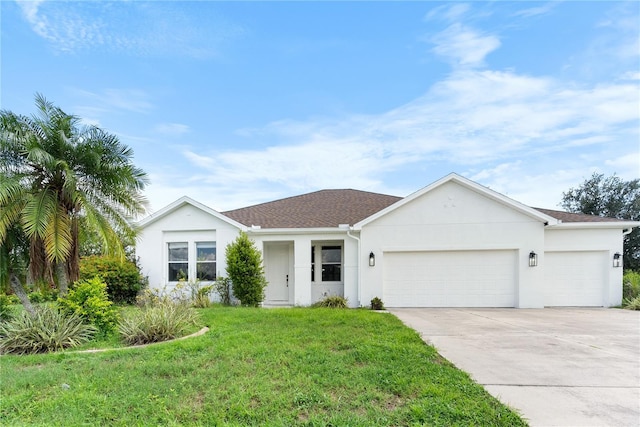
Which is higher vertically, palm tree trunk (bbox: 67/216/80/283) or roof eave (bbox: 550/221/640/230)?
roof eave (bbox: 550/221/640/230)

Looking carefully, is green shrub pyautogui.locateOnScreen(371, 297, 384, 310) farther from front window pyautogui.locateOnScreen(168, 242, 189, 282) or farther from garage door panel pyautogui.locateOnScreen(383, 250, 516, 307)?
front window pyautogui.locateOnScreen(168, 242, 189, 282)

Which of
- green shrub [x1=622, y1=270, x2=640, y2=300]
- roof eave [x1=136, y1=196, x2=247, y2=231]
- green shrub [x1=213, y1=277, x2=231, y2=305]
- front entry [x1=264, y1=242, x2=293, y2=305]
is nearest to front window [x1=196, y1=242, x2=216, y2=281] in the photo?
green shrub [x1=213, y1=277, x2=231, y2=305]

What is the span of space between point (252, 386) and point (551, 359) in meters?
4.97

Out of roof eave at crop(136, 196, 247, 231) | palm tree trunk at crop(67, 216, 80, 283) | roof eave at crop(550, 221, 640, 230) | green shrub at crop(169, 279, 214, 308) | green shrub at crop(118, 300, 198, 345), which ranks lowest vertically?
green shrub at crop(169, 279, 214, 308)

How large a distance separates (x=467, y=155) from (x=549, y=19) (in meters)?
6.27

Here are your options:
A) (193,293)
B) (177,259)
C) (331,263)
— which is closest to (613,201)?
(331,263)

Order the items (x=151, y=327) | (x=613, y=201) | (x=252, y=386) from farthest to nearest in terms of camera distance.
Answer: (x=613, y=201) < (x=151, y=327) < (x=252, y=386)

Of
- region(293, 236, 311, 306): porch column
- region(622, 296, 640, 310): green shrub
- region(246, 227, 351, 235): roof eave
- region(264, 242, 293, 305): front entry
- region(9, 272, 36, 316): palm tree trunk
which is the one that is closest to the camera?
region(9, 272, 36, 316): palm tree trunk

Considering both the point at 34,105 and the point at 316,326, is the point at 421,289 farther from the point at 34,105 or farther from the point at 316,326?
the point at 34,105

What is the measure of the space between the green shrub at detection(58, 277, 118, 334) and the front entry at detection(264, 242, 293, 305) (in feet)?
22.7

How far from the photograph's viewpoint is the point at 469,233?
1179 centimetres

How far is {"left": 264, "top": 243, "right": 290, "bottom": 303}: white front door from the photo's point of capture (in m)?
13.5

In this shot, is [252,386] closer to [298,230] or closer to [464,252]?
[298,230]

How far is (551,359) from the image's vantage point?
17.1 feet
